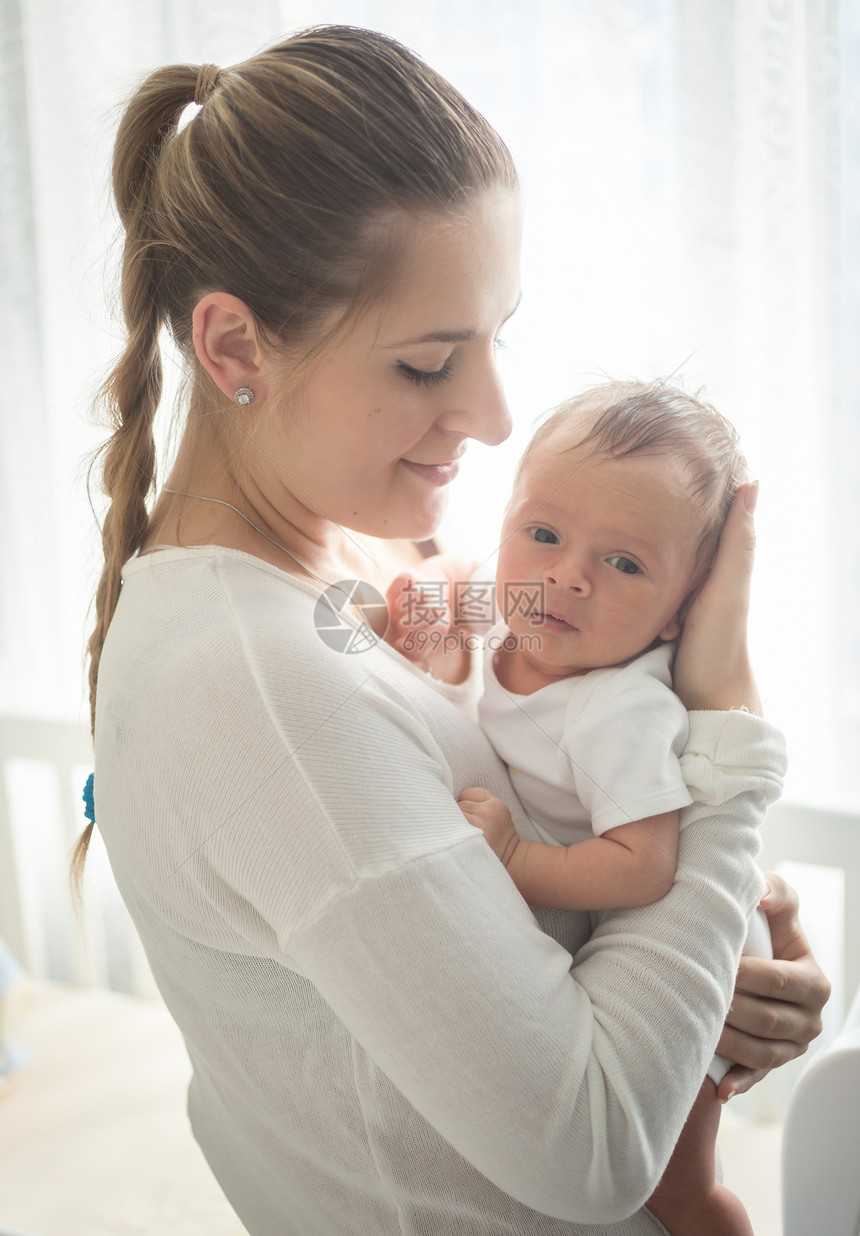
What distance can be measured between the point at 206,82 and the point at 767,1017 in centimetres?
88

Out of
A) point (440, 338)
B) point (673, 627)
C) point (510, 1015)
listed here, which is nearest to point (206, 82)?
point (440, 338)

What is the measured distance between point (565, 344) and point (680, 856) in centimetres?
73

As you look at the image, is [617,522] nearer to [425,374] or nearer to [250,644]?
[425,374]

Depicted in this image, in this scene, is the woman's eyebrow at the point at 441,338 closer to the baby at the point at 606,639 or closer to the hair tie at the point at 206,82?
the baby at the point at 606,639

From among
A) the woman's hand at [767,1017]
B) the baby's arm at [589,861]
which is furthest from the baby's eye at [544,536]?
the woman's hand at [767,1017]

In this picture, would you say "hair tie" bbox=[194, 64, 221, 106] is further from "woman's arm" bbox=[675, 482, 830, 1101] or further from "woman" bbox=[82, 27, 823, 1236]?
"woman's arm" bbox=[675, 482, 830, 1101]

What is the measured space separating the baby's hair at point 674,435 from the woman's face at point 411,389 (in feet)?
0.29

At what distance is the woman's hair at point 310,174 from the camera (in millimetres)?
651

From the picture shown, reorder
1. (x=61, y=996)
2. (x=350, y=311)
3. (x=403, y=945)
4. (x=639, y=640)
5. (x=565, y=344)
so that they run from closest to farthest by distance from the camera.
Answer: (x=403, y=945), (x=350, y=311), (x=639, y=640), (x=565, y=344), (x=61, y=996)

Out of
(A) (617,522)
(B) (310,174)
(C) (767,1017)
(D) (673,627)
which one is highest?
(B) (310,174)

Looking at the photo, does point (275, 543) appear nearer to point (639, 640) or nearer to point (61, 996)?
point (639, 640)

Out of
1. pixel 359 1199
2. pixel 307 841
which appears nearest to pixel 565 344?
pixel 307 841

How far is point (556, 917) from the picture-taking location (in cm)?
76

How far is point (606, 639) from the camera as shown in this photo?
2.55ft
